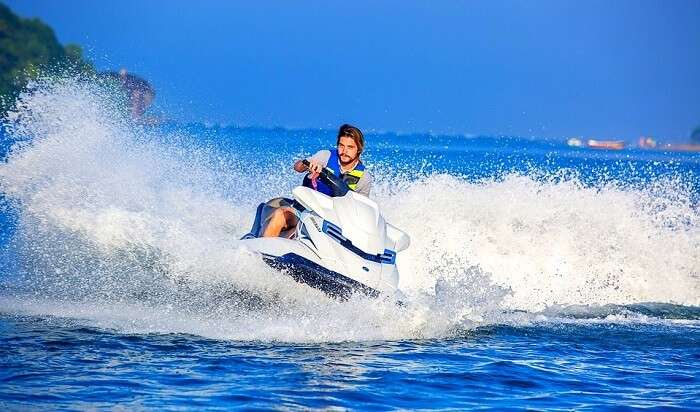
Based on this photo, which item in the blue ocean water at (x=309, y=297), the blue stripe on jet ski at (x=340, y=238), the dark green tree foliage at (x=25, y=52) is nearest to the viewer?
the blue ocean water at (x=309, y=297)

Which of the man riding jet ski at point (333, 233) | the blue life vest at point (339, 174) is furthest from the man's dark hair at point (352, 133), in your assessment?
the blue life vest at point (339, 174)

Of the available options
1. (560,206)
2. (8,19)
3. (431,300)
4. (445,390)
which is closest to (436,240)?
(560,206)

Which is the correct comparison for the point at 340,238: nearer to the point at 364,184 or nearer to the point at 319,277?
the point at 319,277

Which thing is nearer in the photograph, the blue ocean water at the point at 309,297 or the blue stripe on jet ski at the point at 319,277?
the blue ocean water at the point at 309,297

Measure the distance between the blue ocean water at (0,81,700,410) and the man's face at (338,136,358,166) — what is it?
108 centimetres

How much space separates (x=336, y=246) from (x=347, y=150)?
2.82 feet

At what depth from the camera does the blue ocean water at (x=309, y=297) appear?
21.5ft

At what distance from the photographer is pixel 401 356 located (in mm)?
7398

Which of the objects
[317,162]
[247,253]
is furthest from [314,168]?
[247,253]

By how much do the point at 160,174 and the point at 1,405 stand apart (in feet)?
24.6

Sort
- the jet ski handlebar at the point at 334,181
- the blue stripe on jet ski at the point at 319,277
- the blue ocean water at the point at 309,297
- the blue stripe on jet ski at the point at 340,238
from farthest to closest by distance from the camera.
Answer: the jet ski handlebar at the point at 334,181 → the blue stripe on jet ski at the point at 340,238 → the blue stripe on jet ski at the point at 319,277 → the blue ocean water at the point at 309,297

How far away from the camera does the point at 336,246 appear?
7957 millimetres

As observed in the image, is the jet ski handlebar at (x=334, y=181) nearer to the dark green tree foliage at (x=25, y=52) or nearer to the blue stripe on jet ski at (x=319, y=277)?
the blue stripe on jet ski at (x=319, y=277)

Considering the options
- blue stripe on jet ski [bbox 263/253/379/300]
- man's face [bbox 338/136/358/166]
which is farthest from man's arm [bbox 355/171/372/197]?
blue stripe on jet ski [bbox 263/253/379/300]
